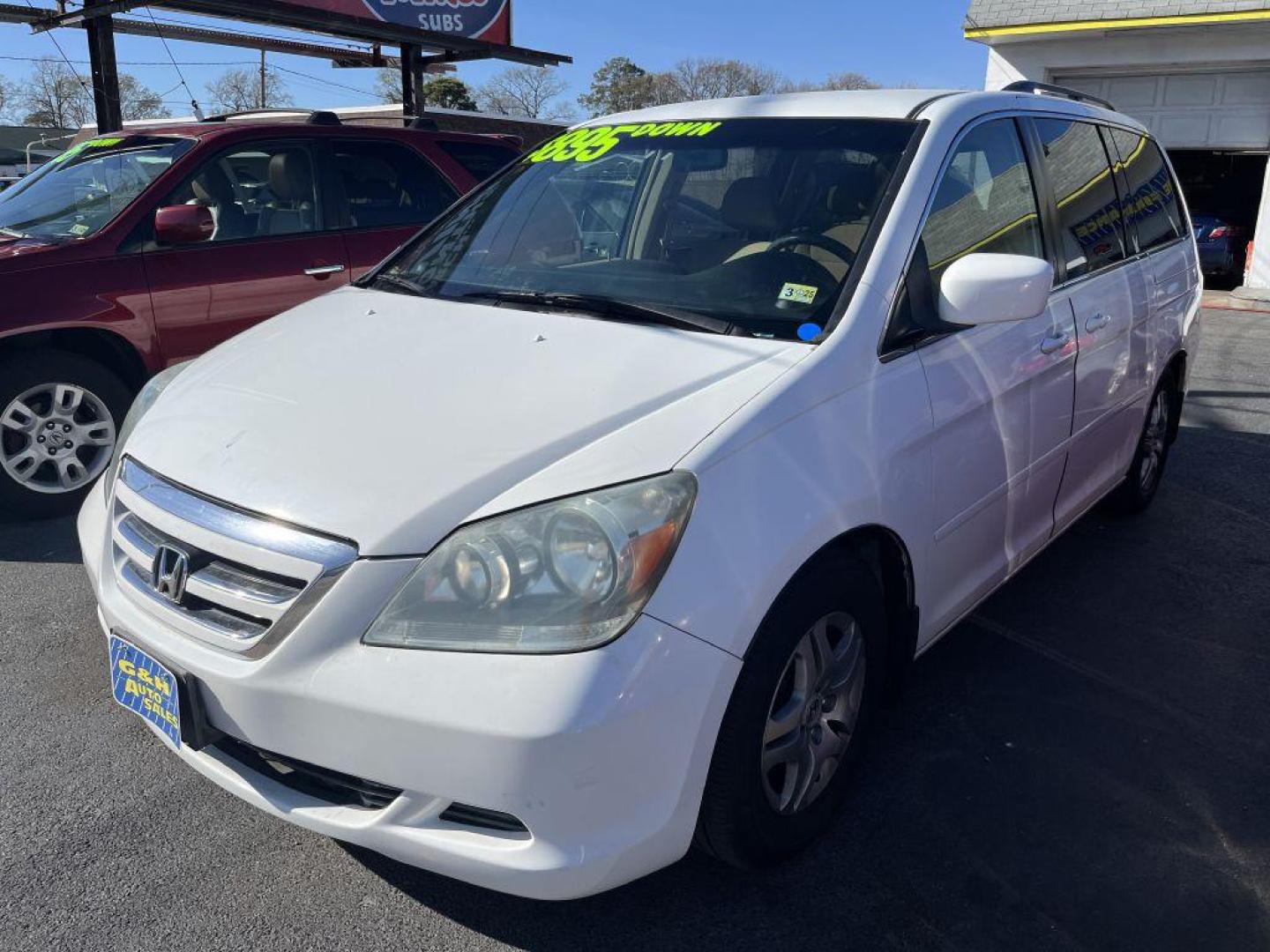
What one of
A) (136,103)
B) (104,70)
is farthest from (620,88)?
(104,70)

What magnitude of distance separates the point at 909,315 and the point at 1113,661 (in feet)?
5.35

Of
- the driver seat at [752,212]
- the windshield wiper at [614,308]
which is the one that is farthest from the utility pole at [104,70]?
the driver seat at [752,212]

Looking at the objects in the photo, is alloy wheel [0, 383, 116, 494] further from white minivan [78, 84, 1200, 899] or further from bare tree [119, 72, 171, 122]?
bare tree [119, 72, 171, 122]

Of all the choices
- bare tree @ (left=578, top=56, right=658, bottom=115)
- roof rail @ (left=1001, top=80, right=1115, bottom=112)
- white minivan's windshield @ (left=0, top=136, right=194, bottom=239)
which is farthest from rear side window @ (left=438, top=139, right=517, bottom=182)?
bare tree @ (left=578, top=56, right=658, bottom=115)

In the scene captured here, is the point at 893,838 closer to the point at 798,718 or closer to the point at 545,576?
the point at 798,718

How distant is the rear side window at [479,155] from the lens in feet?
20.3

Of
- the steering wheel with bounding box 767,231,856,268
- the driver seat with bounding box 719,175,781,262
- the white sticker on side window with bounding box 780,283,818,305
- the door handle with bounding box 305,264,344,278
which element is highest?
the driver seat with bounding box 719,175,781,262

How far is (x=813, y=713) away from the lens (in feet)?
7.87

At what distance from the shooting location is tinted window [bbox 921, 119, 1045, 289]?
2.84 metres

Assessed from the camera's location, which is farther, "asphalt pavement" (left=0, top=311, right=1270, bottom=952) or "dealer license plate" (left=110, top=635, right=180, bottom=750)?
"asphalt pavement" (left=0, top=311, right=1270, bottom=952)

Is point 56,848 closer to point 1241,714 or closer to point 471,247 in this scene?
point 471,247

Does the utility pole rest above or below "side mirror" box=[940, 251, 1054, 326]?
above

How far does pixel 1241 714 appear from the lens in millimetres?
3180

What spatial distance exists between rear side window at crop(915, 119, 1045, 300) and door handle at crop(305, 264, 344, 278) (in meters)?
3.48
